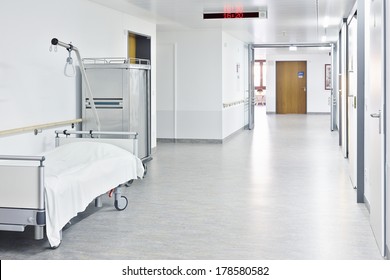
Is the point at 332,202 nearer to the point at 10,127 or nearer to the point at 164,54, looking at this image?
the point at 10,127

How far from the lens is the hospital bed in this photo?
4422 mm

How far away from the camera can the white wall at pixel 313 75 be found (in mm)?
23938

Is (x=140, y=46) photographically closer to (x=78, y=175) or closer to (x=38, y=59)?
(x=38, y=59)

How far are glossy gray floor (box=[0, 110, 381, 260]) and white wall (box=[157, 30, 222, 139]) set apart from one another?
3.36m

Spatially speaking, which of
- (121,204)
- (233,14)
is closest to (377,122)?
(121,204)

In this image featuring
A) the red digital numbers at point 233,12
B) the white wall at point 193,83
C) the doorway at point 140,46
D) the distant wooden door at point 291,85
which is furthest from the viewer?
the distant wooden door at point 291,85

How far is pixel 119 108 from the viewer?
8086 mm

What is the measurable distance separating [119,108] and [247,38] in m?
7.97

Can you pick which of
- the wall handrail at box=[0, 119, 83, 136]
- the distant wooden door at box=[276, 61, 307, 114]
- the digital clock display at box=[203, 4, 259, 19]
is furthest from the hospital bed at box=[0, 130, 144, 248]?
the distant wooden door at box=[276, 61, 307, 114]

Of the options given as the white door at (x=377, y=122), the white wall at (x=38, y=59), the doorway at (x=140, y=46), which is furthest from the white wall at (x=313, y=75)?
the white door at (x=377, y=122)

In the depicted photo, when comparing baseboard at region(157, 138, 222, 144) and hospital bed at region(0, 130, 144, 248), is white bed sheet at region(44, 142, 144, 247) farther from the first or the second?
baseboard at region(157, 138, 222, 144)

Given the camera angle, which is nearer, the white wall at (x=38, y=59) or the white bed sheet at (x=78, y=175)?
the white bed sheet at (x=78, y=175)

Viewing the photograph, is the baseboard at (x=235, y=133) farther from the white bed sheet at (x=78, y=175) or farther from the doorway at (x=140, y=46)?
the white bed sheet at (x=78, y=175)

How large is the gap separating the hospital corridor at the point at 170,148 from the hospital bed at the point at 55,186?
0.04 ft
